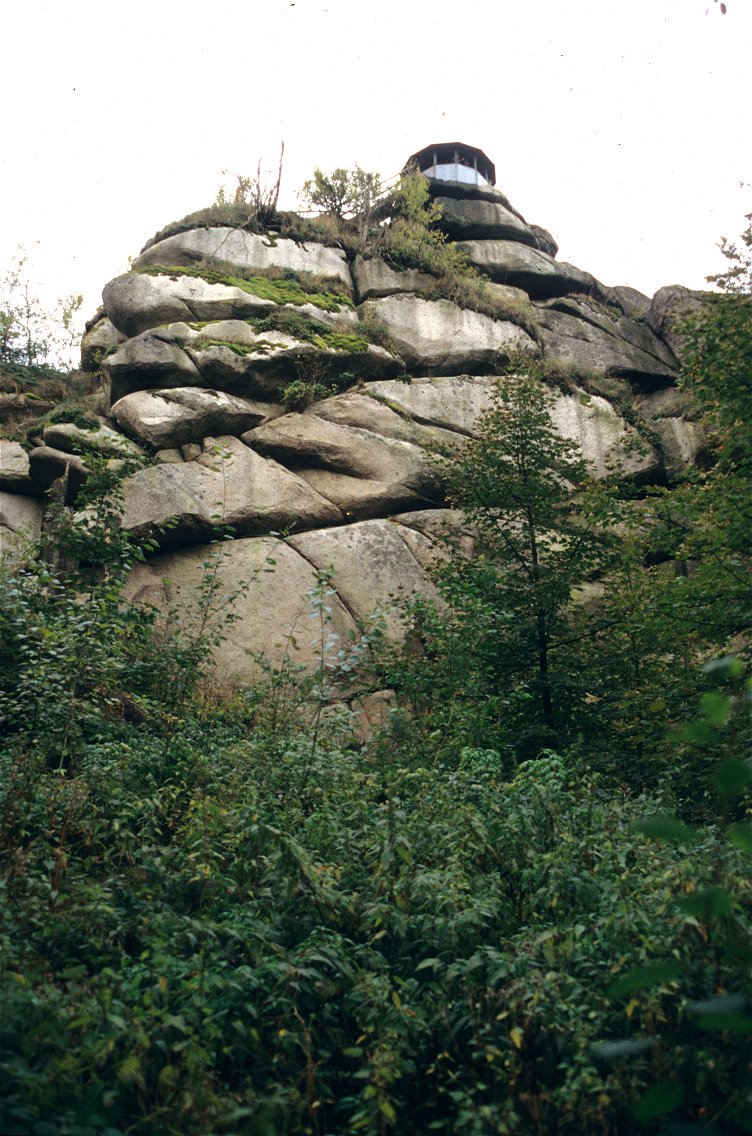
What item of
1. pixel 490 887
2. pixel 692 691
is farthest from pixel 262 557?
pixel 490 887

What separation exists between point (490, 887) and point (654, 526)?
7.35m

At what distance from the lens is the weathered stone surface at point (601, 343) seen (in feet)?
77.0

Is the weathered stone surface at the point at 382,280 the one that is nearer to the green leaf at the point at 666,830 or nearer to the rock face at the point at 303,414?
the rock face at the point at 303,414

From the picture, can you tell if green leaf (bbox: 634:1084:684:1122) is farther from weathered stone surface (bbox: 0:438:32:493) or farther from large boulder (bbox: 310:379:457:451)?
weathered stone surface (bbox: 0:438:32:493)

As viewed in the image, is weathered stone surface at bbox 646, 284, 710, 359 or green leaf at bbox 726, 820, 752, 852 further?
weathered stone surface at bbox 646, 284, 710, 359

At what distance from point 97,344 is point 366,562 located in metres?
8.99

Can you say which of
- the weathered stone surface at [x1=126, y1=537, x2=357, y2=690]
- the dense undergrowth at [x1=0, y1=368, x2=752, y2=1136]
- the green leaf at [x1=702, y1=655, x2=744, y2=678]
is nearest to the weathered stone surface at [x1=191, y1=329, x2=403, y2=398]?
the weathered stone surface at [x1=126, y1=537, x2=357, y2=690]

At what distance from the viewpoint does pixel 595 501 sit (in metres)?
12.0

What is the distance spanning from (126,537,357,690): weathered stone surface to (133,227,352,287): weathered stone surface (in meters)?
8.78

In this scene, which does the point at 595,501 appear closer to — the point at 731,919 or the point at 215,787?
the point at 215,787

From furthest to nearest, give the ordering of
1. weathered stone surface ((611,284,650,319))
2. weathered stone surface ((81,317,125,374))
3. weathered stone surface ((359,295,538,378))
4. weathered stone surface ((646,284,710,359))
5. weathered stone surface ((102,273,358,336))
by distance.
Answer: weathered stone surface ((611,284,650,319)) < weathered stone surface ((646,284,710,359)) < weathered stone surface ((359,295,538,378)) < weathered stone surface ((81,317,125,374)) < weathered stone surface ((102,273,358,336))

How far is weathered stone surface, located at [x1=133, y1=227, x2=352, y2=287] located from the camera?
21.8 m

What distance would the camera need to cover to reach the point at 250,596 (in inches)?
632

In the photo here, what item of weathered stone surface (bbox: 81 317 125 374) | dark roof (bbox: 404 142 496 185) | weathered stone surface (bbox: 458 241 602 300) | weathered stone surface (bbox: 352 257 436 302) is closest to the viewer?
weathered stone surface (bbox: 81 317 125 374)
